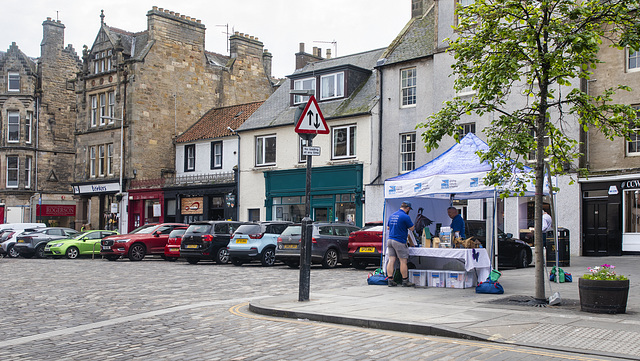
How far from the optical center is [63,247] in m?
29.3

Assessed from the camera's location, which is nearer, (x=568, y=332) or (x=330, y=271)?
(x=568, y=332)

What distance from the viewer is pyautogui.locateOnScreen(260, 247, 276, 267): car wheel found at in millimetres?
22317

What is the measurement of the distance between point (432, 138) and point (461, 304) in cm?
298

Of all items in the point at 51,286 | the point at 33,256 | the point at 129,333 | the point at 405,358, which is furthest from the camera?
the point at 33,256

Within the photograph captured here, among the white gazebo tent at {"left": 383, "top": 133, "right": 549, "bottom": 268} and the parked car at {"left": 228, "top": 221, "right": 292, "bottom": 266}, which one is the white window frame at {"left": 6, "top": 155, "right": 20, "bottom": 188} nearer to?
the parked car at {"left": 228, "top": 221, "right": 292, "bottom": 266}

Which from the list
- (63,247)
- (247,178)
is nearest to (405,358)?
(63,247)

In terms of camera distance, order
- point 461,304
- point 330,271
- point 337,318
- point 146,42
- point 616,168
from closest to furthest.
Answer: point 337,318
point 461,304
point 330,271
point 616,168
point 146,42

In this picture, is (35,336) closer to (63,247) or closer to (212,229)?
(212,229)

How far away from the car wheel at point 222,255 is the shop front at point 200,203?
12.0 metres

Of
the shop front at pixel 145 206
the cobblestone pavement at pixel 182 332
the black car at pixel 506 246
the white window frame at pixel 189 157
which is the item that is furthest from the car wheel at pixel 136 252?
the white window frame at pixel 189 157

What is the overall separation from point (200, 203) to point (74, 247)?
9.87 metres

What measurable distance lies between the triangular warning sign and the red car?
7.71m

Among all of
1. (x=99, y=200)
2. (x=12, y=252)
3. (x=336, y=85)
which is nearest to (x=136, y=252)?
(x=12, y=252)

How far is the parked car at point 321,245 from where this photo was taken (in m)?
20.3
